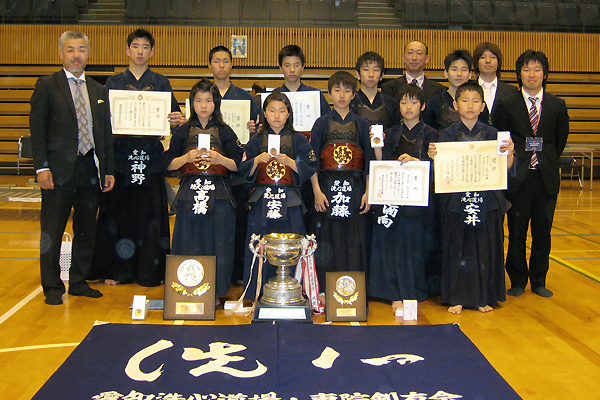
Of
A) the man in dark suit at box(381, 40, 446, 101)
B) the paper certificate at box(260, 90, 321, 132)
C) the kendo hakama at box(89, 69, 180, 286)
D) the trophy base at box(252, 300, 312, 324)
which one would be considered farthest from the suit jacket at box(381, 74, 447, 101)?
the trophy base at box(252, 300, 312, 324)

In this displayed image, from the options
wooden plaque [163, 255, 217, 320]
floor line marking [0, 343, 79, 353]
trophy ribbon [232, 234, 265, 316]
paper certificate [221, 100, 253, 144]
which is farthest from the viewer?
paper certificate [221, 100, 253, 144]

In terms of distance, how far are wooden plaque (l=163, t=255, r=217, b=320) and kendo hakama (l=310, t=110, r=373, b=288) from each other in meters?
0.90

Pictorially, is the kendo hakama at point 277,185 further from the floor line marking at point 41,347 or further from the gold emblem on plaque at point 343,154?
the floor line marking at point 41,347

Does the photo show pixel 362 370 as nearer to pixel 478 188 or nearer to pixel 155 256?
pixel 478 188

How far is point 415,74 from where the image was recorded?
4625mm

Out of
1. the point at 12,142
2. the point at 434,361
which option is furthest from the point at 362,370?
the point at 12,142

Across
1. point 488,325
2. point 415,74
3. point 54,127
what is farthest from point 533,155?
point 54,127

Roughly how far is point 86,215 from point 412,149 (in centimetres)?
254

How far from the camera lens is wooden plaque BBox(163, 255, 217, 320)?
3.50 meters

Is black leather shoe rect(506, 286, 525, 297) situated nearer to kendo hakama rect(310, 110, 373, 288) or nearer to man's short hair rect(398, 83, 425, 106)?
kendo hakama rect(310, 110, 373, 288)

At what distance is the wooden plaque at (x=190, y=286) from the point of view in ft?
11.5

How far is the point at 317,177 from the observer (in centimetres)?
388

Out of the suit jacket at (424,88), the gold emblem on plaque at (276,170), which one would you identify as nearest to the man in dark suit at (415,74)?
the suit jacket at (424,88)

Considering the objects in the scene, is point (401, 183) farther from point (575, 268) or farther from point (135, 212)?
point (575, 268)
